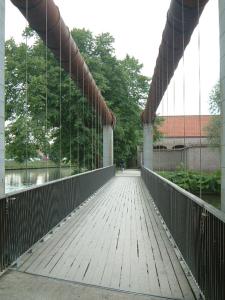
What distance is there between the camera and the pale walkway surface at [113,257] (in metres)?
3.73

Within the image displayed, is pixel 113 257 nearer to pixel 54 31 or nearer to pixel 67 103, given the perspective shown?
pixel 54 31

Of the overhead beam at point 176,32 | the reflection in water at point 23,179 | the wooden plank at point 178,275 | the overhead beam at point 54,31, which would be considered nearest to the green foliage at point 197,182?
the reflection in water at point 23,179

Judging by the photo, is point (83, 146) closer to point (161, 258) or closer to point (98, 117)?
point (98, 117)

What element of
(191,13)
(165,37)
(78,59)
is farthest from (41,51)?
(191,13)

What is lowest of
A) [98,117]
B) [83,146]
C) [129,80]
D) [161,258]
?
[161,258]

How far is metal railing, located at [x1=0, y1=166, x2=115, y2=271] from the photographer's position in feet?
13.1

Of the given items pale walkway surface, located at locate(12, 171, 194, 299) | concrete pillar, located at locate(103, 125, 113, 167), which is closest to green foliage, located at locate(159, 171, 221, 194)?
concrete pillar, located at locate(103, 125, 113, 167)

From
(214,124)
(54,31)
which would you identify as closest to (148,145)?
(214,124)

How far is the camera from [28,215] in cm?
473

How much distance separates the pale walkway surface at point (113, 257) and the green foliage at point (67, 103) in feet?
21.0

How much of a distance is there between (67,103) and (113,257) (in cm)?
1826

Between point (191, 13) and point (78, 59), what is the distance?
14.5ft

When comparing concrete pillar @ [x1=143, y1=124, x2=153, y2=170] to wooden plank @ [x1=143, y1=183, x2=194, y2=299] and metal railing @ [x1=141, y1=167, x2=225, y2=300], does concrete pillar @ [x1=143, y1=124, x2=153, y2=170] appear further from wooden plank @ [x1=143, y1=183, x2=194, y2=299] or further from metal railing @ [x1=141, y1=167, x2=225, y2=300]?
metal railing @ [x1=141, y1=167, x2=225, y2=300]

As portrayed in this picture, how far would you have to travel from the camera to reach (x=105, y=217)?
7.82 metres
